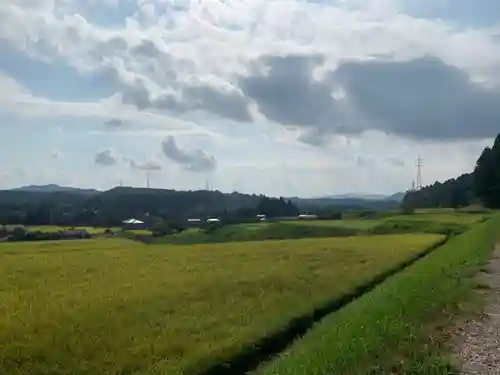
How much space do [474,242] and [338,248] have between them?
27.7ft

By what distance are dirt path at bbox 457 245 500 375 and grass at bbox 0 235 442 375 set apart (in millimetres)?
5438

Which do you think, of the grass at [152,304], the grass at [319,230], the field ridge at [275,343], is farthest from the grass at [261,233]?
the field ridge at [275,343]

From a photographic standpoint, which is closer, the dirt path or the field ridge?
the dirt path

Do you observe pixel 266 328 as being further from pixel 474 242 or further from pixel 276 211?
pixel 276 211

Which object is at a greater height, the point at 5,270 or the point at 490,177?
the point at 490,177

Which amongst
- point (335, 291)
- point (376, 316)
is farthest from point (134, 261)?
point (376, 316)

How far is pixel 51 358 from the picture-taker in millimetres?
16391

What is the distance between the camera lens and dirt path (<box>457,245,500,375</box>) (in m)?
12.8

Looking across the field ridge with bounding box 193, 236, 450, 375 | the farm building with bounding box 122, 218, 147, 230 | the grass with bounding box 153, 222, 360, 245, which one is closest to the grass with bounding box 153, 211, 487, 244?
the grass with bounding box 153, 222, 360, 245

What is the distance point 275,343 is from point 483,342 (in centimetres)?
647

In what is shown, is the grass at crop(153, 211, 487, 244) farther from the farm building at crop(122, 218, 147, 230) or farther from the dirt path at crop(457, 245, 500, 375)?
the dirt path at crop(457, 245, 500, 375)

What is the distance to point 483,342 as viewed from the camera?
15.1 m

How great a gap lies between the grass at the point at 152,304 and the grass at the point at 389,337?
1707 millimetres

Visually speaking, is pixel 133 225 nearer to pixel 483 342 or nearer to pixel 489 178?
pixel 489 178
